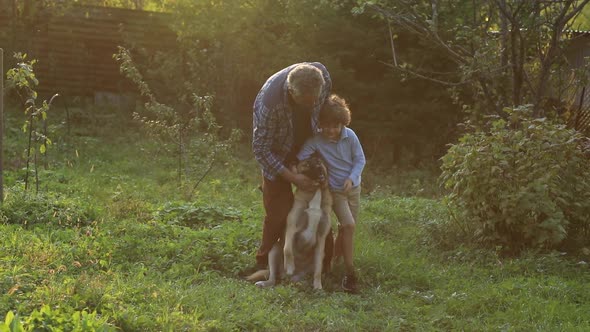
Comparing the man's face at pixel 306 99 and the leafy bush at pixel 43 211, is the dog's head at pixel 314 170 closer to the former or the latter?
the man's face at pixel 306 99

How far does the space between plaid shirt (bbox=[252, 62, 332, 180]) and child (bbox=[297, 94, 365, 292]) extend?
95 millimetres

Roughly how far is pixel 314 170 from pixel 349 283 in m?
0.97

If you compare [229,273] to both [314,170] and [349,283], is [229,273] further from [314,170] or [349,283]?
[314,170]

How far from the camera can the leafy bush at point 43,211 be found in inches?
310

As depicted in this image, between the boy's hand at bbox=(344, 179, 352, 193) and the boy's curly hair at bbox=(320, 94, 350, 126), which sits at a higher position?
the boy's curly hair at bbox=(320, 94, 350, 126)

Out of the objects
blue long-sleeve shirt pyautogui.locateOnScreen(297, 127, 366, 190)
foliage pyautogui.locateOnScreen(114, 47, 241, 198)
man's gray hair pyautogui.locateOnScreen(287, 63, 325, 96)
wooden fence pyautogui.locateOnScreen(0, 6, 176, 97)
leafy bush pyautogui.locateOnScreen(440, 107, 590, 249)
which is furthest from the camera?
wooden fence pyautogui.locateOnScreen(0, 6, 176, 97)

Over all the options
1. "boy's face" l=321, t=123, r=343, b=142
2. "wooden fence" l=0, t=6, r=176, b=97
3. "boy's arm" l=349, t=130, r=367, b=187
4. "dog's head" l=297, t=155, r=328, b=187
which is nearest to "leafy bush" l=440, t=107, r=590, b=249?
"boy's arm" l=349, t=130, r=367, b=187

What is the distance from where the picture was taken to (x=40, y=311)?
15.4 ft

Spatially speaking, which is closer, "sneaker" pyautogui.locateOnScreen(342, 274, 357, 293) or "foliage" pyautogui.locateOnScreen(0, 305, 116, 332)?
"foliage" pyautogui.locateOnScreen(0, 305, 116, 332)

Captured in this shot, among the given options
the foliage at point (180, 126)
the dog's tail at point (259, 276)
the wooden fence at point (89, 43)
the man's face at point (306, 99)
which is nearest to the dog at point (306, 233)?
the dog's tail at point (259, 276)

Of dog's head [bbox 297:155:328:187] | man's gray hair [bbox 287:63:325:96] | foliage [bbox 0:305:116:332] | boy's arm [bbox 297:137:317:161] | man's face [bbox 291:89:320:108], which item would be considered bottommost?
foliage [bbox 0:305:116:332]

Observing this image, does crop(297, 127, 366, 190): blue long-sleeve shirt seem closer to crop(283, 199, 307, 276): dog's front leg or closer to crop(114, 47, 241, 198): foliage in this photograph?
crop(283, 199, 307, 276): dog's front leg

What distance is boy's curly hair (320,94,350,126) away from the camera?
21.1 feet

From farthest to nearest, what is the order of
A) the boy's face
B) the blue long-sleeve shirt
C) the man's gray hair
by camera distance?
the blue long-sleeve shirt < the boy's face < the man's gray hair
